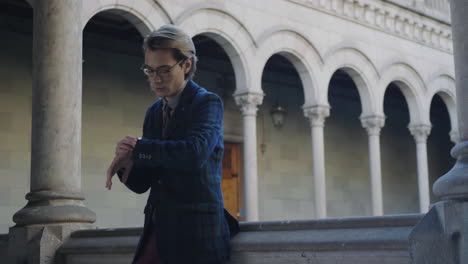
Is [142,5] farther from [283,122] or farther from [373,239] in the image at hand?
[373,239]

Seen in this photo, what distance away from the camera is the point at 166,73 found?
2.42 meters

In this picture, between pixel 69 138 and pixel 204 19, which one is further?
pixel 204 19

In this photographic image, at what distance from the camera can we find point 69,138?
4.98 meters

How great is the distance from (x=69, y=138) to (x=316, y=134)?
23.1 feet

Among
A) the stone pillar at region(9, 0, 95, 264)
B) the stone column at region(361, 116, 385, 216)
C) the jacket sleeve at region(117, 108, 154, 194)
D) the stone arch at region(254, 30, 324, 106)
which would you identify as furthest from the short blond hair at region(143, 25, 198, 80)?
the stone column at region(361, 116, 385, 216)

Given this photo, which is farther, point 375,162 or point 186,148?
point 375,162

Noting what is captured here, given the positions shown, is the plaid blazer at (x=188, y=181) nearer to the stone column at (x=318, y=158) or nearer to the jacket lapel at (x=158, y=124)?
the jacket lapel at (x=158, y=124)

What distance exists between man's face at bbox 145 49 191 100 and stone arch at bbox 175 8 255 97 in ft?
23.1

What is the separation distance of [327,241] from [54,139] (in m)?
2.70

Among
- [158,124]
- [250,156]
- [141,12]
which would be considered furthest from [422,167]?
[158,124]

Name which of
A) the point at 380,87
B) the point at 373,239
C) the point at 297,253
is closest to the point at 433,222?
the point at 373,239

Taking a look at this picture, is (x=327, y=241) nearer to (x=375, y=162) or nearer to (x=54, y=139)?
(x=54, y=139)

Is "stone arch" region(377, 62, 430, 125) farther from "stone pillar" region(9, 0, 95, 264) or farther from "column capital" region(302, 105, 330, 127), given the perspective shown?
"stone pillar" region(9, 0, 95, 264)

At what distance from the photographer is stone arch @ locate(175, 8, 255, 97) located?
31.6ft
